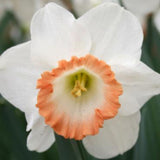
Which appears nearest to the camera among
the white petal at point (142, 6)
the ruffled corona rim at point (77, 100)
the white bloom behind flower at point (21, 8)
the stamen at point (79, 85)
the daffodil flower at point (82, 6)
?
the ruffled corona rim at point (77, 100)

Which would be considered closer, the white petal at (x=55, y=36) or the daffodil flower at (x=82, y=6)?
the white petal at (x=55, y=36)

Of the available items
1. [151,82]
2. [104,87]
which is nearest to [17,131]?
[104,87]

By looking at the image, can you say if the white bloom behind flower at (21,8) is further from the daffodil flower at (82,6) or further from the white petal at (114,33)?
the white petal at (114,33)

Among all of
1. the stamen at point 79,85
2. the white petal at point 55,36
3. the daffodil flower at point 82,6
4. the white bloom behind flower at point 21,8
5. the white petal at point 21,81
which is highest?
the white petal at point 55,36

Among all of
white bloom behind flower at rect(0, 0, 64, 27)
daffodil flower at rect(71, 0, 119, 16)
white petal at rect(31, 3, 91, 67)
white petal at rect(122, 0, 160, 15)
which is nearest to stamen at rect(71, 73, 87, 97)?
white petal at rect(31, 3, 91, 67)

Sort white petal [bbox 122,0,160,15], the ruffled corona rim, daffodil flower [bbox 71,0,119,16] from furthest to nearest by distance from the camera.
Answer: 1. daffodil flower [bbox 71,0,119,16]
2. white petal [bbox 122,0,160,15]
3. the ruffled corona rim

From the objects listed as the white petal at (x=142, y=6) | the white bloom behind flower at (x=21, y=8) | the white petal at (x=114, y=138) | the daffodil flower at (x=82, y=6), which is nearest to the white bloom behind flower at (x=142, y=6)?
the white petal at (x=142, y=6)

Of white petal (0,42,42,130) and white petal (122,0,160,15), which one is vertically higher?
white petal (0,42,42,130)

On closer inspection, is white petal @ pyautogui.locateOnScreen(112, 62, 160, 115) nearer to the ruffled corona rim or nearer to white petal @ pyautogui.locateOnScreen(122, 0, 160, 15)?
Result: the ruffled corona rim

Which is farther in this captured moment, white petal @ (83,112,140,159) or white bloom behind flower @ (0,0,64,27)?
white bloom behind flower @ (0,0,64,27)

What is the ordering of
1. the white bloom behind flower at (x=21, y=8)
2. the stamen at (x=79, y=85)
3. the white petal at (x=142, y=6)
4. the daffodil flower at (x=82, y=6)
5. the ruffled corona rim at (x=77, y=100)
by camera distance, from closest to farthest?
1. the ruffled corona rim at (x=77, y=100)
2. the stamen at (x=79, y=85)
3. the white petal at (x=142, y=6)
4. the daffodil flower at (x=82, y=6)
5. the white bloom behind flower at (x=21, y=8)

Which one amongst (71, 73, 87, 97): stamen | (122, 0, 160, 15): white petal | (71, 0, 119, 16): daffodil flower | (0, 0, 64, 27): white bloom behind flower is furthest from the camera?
(0, 0, 64, 27): white bloom behind flower
